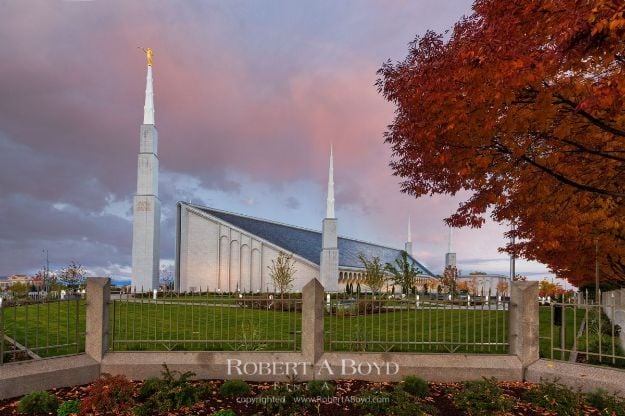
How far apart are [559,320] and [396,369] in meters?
4.08

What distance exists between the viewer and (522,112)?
30.7ft

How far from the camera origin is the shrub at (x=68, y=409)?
801 centimetres

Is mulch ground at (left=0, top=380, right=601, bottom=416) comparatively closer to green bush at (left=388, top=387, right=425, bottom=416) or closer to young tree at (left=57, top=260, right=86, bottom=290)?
green bush at (left=388, top=387, right=425, bottom=416)

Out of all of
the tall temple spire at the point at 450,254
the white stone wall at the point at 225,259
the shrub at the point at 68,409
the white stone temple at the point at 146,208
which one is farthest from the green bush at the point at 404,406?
the tall temple spire at the point at 450,254

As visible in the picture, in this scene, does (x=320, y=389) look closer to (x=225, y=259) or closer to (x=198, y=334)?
(x=198, y=334)

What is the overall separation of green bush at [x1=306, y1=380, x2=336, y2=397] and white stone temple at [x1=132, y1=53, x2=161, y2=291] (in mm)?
47008

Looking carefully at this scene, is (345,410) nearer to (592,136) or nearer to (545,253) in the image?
(592,136)

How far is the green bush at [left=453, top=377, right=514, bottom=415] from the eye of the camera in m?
8.28

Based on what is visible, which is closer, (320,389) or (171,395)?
(171,395)

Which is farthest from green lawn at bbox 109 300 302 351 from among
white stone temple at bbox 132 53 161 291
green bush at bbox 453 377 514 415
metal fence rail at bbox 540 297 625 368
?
white stone temple at bbox 132 53 161 291

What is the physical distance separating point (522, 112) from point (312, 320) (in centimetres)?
621

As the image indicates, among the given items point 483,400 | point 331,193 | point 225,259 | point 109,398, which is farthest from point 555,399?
point 225,259

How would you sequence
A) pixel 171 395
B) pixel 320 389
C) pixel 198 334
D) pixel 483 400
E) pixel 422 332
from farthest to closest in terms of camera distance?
pixel 198 334 < pixel 422 332 < pixel 320 389 < pixel 483 400 < pixel 171 395

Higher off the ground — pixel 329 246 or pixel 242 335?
Result: pixel 329 246
